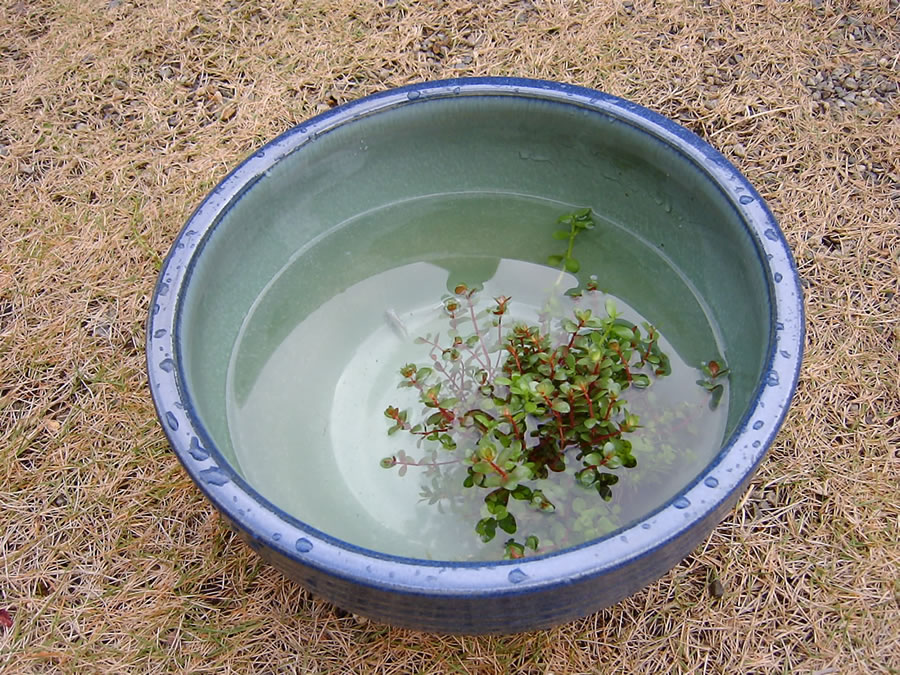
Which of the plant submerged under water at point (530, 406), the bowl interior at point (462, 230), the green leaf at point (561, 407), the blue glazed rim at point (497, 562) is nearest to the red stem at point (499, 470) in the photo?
the plant submerged under water at point (530, 406)

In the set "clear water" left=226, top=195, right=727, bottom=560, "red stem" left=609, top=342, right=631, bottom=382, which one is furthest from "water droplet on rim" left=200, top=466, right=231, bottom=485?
"red stem" left=609, top=342, right=631, bottom=382

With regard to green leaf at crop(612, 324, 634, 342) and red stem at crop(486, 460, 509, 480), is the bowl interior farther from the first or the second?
red stem at crop(486, 460, 509, 480)

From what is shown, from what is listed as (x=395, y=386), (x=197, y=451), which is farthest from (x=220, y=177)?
(x=197, y=451)

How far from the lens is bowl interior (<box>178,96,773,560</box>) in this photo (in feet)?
4.78

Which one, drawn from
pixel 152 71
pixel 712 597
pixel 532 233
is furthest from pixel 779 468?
pixel 152 71

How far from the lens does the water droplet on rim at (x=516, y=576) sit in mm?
1052

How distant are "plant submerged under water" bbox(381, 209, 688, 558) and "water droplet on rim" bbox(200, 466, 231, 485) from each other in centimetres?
40

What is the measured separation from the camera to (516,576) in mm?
1055

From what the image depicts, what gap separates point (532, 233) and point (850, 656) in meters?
1.05

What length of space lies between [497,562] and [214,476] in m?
0.41

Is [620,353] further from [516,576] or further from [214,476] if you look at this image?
[214,476]

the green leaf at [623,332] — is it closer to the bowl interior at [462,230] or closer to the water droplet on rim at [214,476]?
the bowl interior at [462,230]

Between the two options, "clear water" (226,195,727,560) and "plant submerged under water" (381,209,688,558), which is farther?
"clear water" (226,195,727,560)

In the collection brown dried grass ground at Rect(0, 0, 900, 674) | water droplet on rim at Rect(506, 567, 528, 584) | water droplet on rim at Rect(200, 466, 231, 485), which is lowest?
brown dried grass ground at Rect(0, 0, 900, 674)
